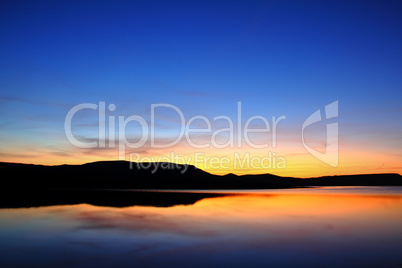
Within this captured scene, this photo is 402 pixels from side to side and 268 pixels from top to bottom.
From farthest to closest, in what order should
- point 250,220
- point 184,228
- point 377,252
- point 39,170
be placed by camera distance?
point 39,170, point 250,220, point 184,228, point 377,252

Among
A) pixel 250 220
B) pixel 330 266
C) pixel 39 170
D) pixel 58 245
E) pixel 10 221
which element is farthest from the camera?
pixel 39 170

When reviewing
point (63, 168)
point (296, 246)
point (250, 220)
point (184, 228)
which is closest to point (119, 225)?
point (184, 228)

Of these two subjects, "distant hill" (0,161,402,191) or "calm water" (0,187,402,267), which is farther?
"distant hill" (0,161,402,191)

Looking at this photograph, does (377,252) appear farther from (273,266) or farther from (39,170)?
(39,170)

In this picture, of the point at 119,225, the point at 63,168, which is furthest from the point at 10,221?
the point at 63,168

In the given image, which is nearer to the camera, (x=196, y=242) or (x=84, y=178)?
(x=196, y=242)

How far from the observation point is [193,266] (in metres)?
10.4

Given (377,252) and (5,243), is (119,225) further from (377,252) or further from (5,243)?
(377,252)

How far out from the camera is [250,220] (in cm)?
2242

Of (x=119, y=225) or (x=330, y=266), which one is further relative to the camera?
(x=119, y=225)

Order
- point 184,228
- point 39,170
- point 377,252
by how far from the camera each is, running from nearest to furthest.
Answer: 1. point 377,252
2. point 184,228
3. point 39,170

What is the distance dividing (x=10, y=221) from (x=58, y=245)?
910 centimetres

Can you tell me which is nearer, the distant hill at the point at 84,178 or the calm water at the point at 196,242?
the calm water at the point at 196,242

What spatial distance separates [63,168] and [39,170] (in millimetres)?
12966
